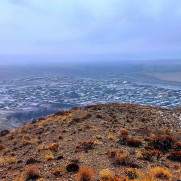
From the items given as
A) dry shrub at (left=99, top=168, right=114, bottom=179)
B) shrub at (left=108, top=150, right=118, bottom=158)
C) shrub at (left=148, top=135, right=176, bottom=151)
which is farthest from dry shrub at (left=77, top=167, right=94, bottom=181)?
shrub at (left=148, top=135, right=176, bottom=151)

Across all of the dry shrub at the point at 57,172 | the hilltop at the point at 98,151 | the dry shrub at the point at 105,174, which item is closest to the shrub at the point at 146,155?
the hilltop at the point at 98,151

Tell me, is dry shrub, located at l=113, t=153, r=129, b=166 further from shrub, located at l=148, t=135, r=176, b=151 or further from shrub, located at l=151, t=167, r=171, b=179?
shrub, located at l=148, t=135, r=176, b=151

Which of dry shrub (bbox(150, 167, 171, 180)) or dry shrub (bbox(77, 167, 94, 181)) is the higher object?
dry shrub (bbox(150, 167, 171, 180))

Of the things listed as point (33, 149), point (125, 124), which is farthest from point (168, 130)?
point (33, 149)

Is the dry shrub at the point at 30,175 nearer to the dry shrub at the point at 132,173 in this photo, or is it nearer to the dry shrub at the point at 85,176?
the dry shrub at the point at 85,176

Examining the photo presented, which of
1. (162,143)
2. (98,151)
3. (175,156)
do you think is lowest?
(98,151)

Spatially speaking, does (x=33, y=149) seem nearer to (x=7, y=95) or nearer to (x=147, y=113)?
(x=147, y=113)

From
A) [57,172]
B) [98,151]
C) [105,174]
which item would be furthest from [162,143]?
[57,172]

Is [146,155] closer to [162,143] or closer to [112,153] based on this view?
[112,153]
